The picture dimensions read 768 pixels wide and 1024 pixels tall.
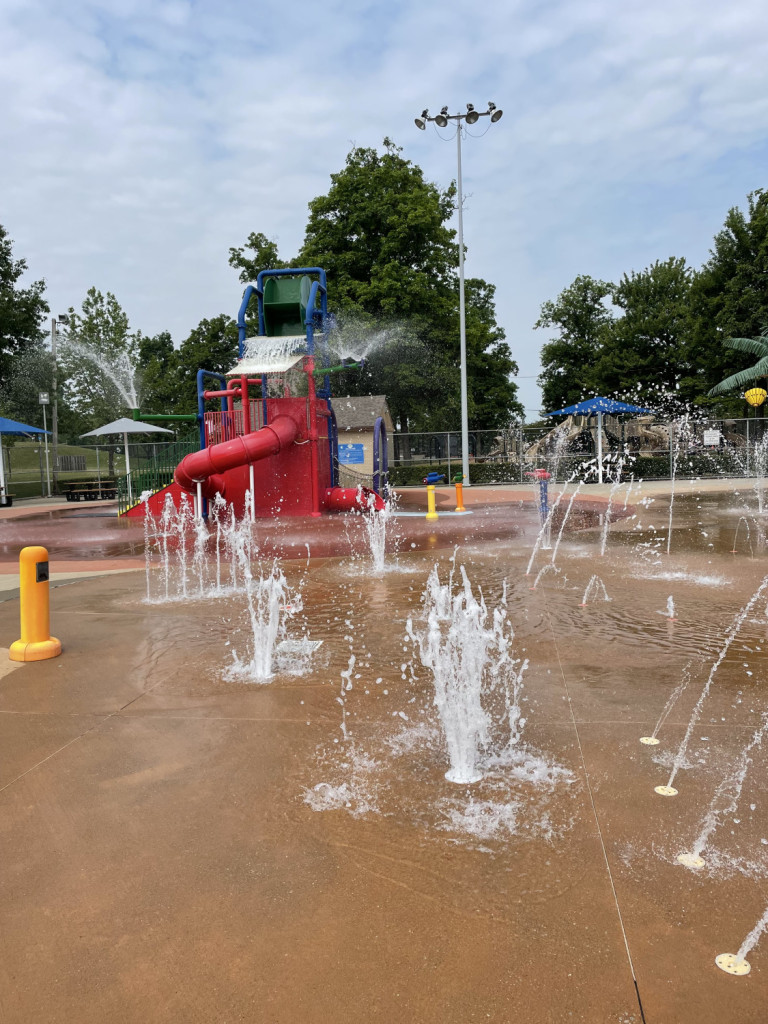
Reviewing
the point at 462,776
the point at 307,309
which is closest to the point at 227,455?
the point at 307,309

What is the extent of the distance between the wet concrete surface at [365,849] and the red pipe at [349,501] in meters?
11.4

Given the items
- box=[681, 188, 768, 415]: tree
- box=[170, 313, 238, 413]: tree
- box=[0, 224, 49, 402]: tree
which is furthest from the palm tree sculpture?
box=[0, 224, 49, 402]: tree

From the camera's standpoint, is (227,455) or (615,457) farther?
(615,457)

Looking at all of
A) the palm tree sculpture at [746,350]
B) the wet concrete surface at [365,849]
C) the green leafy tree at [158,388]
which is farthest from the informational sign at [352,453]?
the wet concrete surface at [365,849]

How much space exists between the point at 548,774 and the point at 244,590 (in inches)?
207

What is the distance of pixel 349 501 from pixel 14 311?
82.9ft

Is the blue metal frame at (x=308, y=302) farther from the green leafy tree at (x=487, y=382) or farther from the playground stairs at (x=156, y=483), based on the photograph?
the green leafy tree at (x=487, y=382)

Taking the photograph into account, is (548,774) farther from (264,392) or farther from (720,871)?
(264,392)

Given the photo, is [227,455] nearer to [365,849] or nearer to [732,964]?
[365,849]

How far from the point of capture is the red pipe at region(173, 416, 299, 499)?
14.4 meters

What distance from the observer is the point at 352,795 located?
3.27 m

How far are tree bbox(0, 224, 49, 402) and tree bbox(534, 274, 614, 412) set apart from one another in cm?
3306

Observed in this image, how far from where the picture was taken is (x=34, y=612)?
18.3 feet

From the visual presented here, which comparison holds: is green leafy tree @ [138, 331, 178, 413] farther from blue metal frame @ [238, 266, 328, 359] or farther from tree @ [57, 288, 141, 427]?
blue metal frame @ [238, 266, 328, 359]
